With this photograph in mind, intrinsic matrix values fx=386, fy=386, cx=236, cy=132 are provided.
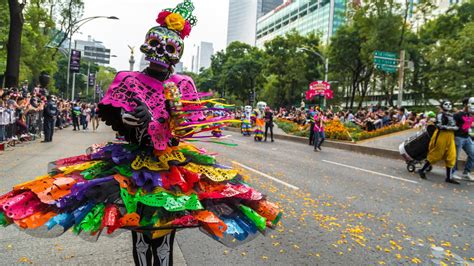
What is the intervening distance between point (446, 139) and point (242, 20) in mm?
149347

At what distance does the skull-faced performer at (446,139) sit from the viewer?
9328 mm

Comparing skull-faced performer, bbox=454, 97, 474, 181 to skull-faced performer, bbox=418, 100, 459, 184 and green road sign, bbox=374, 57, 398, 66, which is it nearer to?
skull-faced performer, bbox=418, 100, 459, 184

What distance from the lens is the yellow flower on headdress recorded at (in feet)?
9.39

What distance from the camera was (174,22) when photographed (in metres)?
2.86

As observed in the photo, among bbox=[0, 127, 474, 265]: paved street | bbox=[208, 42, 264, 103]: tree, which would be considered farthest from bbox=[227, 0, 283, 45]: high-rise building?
bbox=[0, 127, 474, 265]: paved street

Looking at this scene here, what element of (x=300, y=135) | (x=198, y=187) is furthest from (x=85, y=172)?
(x=300, y=135)

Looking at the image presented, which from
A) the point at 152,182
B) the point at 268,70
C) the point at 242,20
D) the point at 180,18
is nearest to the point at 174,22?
the point at 180,18

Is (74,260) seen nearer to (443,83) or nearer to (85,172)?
(85,172)

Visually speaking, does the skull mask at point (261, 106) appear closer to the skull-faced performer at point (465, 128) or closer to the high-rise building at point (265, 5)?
the skull-faced performer at point (465, 128)

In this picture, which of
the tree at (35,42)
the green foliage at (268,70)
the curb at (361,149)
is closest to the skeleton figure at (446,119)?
the curb at (361,149)

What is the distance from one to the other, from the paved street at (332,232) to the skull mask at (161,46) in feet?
7.04

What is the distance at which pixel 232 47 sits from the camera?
6475cm

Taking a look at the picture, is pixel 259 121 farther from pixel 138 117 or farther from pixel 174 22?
pixel 138 117

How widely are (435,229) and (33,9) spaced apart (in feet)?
119
